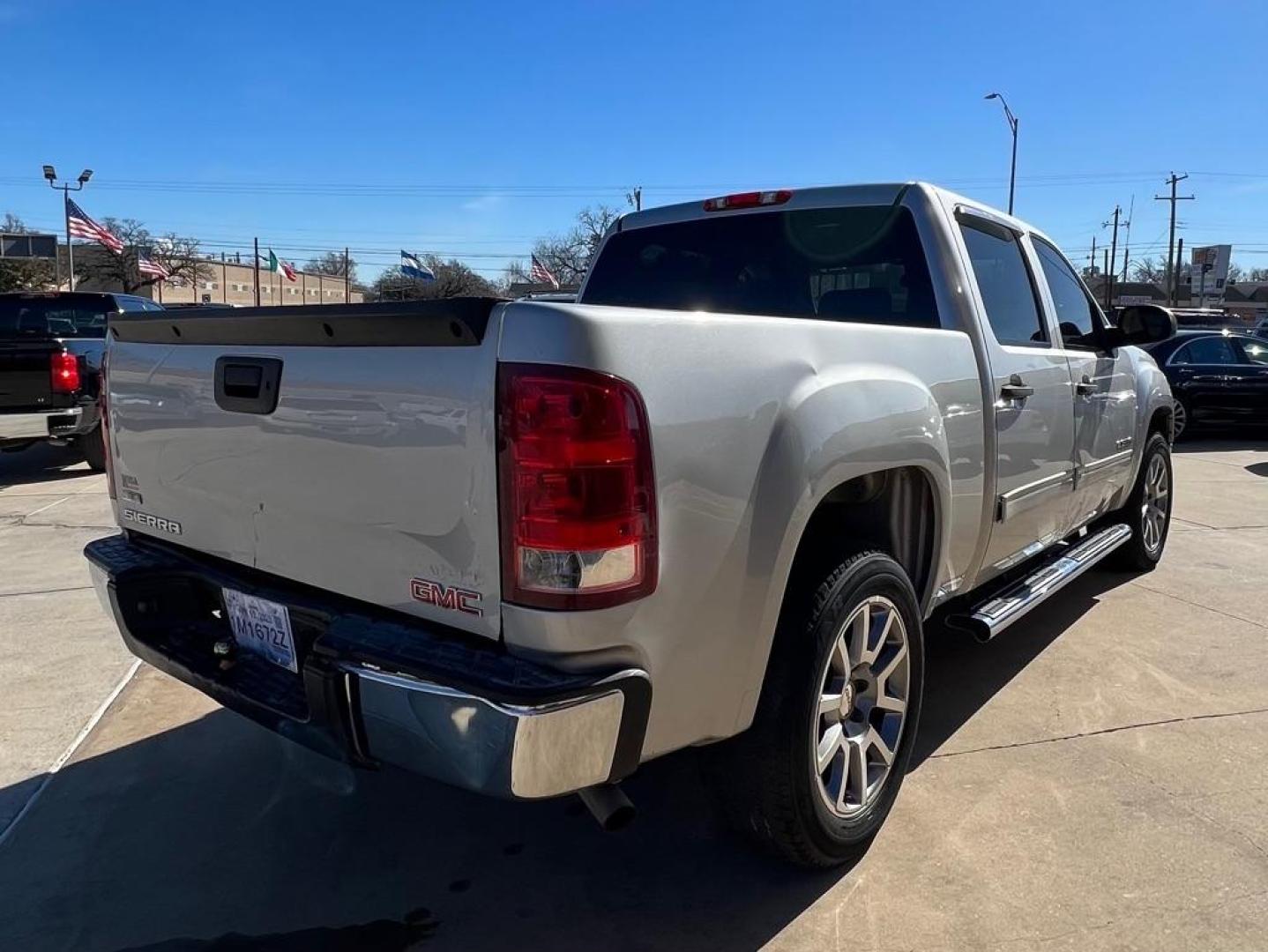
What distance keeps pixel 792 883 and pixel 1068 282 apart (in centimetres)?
352

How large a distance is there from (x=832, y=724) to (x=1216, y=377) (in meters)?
13.3

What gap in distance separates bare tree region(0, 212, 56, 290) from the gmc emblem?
58233 millimetres

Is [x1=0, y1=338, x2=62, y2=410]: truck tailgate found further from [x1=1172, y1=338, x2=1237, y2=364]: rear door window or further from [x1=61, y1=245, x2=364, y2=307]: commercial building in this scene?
[x1=61, y1=245, x2=364, y2=307]: commercial building

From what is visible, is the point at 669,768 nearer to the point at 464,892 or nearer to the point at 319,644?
the point at 464,892

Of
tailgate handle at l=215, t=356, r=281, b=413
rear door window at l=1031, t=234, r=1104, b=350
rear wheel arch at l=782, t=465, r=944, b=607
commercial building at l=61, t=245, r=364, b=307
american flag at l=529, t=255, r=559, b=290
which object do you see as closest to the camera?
tailgate handle at l=215, t=356, r=281, b=413

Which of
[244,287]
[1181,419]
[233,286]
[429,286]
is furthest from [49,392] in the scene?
[244,287]

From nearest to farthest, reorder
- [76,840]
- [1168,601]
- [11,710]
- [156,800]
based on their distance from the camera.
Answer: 1. [76,840]
2. [156,800]
3. [11,710]
4. [1168,601]

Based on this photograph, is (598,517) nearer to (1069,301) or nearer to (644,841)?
(644,841)

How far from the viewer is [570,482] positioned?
1931 mm

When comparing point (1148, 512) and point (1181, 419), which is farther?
point (1181, 419)

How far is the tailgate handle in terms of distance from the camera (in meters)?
2.43

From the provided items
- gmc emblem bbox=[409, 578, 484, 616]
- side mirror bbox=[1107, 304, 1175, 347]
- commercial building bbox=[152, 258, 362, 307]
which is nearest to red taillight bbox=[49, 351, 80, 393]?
gmc emblem bbox=[409, 578, 484, 616]

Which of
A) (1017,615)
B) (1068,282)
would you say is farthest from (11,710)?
(1068,282)

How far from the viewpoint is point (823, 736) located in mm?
2686
